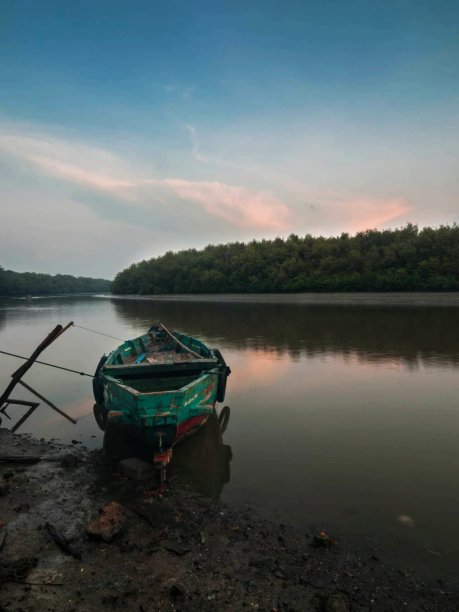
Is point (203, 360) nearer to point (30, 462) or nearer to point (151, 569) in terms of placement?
point (30, 462)

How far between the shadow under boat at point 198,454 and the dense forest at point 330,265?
60357mm

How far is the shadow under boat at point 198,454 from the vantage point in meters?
8.24

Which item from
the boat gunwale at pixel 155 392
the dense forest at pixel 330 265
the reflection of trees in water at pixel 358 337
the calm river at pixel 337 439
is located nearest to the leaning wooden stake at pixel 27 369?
the calm river at pixel 337 439

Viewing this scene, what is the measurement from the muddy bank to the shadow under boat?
30.3 inches

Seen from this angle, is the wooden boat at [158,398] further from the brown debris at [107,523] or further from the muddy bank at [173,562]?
the brown debris at [107,523]

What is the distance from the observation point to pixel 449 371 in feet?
55.1

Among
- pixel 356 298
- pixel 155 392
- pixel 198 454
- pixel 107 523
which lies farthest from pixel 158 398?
pixel 356 298

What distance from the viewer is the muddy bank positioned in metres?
4.79

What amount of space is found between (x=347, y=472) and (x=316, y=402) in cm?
498

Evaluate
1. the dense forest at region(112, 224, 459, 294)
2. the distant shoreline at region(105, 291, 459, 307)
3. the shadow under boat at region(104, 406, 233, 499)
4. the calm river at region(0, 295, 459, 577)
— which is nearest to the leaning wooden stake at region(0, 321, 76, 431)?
the calm river at region(0, 295, 459, 577)

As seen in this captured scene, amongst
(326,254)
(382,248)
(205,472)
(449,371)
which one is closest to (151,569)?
(205,472)

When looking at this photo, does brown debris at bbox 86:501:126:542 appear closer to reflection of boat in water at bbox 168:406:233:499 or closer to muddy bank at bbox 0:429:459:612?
muddy bank at bbox 0:429:459:612

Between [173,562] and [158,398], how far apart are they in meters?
3.26

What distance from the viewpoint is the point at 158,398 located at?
8188 mm
